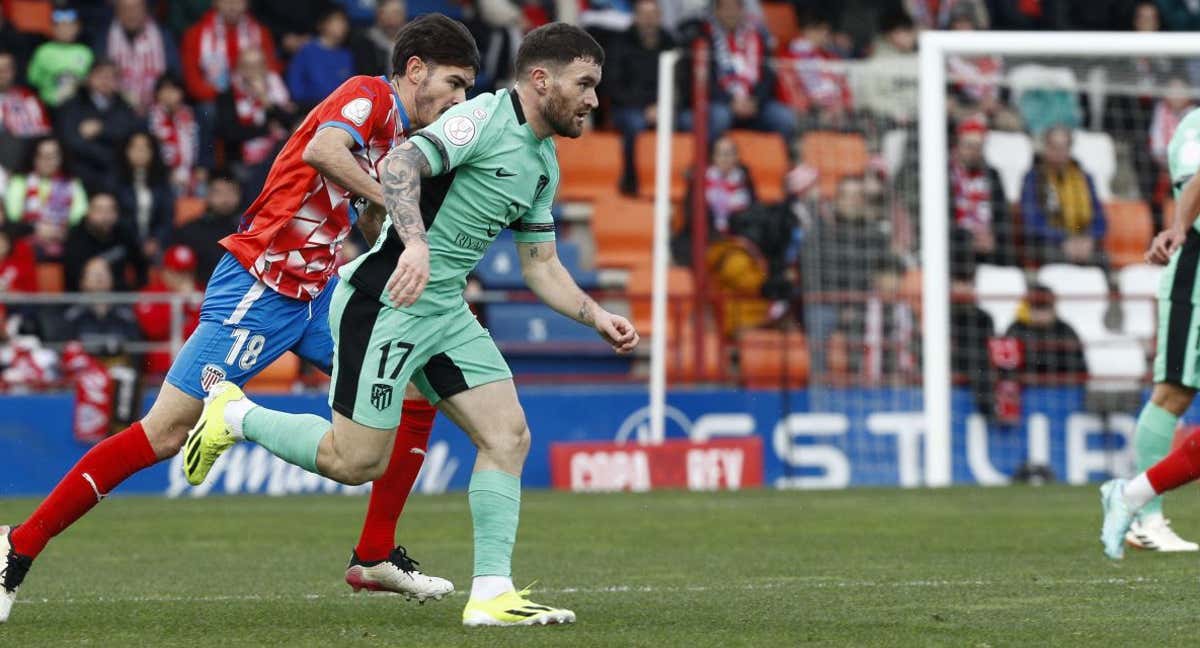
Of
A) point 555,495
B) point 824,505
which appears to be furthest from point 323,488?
point 824,505

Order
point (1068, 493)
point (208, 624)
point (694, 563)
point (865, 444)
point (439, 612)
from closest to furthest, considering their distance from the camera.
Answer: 1. point (208, 624)
2. point (439, 612)
3. point (694, 563)
4. point (1068, 493)
5. point (865, 444)

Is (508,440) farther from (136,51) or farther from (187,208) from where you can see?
(136,51)

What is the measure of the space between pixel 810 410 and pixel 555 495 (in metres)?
2.99

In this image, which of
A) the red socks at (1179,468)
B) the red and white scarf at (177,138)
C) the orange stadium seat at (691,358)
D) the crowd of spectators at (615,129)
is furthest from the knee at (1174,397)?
the red and white scarf at (177,138)

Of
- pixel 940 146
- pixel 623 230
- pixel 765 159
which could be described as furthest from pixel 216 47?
pixel 940 146

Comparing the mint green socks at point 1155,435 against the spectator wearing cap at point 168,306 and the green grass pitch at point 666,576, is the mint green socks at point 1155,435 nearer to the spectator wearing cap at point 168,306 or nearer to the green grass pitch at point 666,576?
the green grass pitch at point 666,576

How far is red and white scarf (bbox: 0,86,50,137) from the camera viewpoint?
704 inches

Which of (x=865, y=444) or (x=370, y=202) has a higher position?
(x=370, y=202)

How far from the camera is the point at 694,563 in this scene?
9.28 metres

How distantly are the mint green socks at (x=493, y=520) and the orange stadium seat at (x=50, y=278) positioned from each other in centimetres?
1121

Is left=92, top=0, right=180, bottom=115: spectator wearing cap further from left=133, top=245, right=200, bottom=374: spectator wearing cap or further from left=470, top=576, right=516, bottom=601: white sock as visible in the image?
left=470, top=576, right=516, bottom=601: white sock

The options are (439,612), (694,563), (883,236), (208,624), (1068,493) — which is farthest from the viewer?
(883,236)

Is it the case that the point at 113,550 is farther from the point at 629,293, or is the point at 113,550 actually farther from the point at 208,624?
the point at 629,293

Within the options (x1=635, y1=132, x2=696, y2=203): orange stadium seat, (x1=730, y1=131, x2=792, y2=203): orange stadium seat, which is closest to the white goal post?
(x1=730, y1=131, x2=792, y2=203): orange stadium seat
